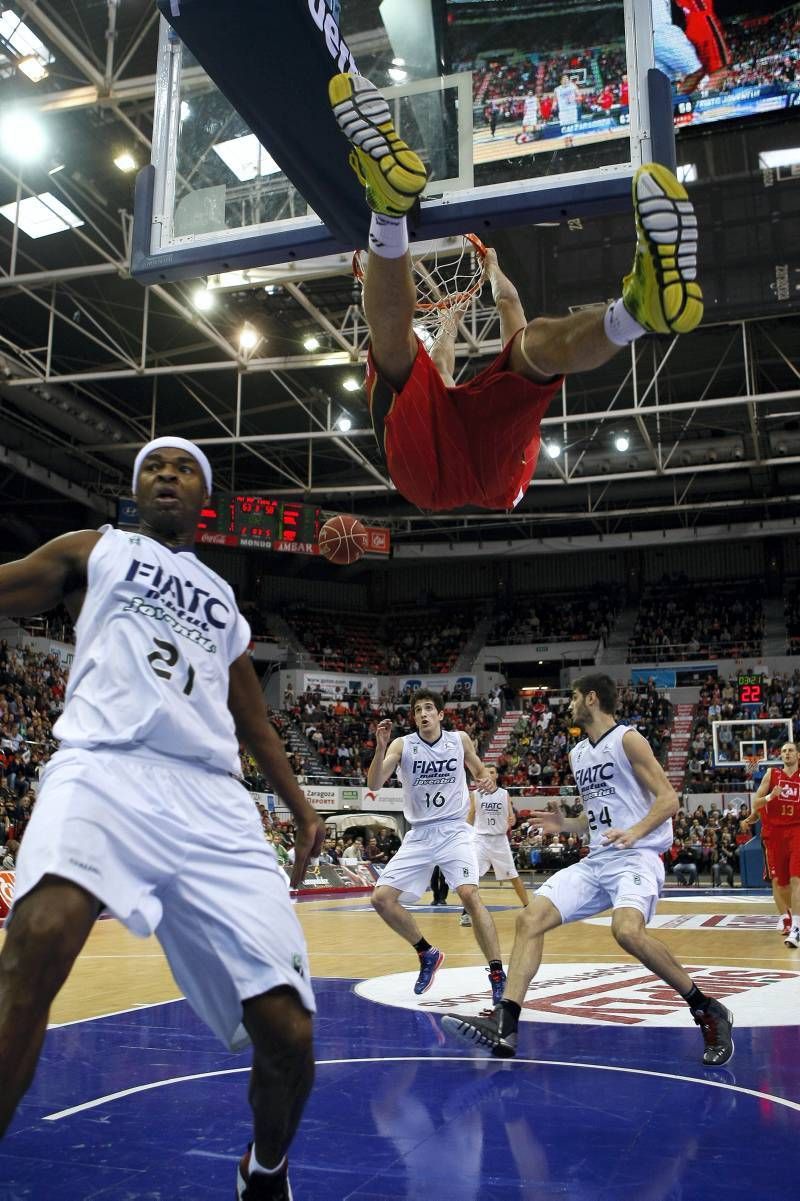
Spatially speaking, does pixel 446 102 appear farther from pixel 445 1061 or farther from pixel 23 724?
pixel 23 724

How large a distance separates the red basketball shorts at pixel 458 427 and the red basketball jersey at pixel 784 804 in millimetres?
7090

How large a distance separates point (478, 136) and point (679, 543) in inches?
1263

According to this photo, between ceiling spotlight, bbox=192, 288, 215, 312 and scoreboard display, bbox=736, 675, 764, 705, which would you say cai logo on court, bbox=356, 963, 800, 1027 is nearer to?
ceiling spotlight, bbox=192, 288, 215, 312

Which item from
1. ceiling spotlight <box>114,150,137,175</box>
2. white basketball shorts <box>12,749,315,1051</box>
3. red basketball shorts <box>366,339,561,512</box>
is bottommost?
white basketball shorts <box>12,749,315,1051</box>

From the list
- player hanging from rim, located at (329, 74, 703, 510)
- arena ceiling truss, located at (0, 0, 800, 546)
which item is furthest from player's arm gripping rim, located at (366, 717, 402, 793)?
arena ceiling truss, located at (0, 0, 800, 546)

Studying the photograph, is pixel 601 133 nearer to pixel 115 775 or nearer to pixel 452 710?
pixel 115 775

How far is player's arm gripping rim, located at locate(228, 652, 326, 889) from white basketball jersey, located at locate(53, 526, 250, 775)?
0.18 metres

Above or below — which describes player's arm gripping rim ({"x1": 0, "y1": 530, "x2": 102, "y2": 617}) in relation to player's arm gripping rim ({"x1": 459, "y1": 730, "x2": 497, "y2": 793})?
above

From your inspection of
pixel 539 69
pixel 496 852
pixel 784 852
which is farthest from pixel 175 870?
pixel 496 852

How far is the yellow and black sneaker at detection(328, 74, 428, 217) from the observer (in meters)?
3.89

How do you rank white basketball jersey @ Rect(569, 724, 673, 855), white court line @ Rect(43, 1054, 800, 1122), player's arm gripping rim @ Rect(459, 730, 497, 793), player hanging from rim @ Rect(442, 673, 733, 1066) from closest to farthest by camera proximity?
white court line @ Rect(43, 1054, 800, 1122) < player hanging from rim @ Rect(442, 673, 733, 1066) < white basketball jersey @ Rect(569, 724, 673, 855) < player's arm gripping rim @ Rect(459, 730, 497, 793)

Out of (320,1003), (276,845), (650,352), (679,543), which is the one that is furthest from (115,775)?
(679,543)

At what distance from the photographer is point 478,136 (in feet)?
17.1

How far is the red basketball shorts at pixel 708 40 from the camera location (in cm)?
1088
